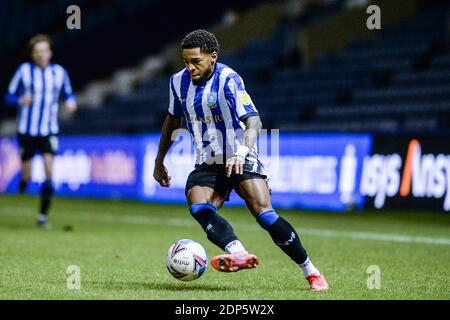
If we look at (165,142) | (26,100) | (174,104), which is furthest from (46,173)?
(174,104)

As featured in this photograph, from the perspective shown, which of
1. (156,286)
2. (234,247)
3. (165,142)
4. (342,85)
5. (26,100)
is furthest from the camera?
(342,85)

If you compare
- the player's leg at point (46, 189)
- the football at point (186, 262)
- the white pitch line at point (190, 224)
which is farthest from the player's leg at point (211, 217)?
the player's leg at point (46, 189)

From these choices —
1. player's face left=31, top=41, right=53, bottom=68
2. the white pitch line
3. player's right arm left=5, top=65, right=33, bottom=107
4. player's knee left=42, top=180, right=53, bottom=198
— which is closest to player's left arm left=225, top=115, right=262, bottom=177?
the white pitch line

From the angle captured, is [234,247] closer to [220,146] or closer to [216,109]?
[220,146]

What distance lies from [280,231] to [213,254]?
3100 mm

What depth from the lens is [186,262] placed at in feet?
20.5

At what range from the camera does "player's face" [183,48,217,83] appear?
20.3 ft

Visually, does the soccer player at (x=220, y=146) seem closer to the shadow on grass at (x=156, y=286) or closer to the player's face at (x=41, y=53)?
the shadow on grass at (x=156, y=286)

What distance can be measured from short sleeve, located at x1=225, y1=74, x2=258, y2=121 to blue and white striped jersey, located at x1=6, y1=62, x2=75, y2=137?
6.12m

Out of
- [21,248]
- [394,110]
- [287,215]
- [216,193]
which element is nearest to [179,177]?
[287,215]

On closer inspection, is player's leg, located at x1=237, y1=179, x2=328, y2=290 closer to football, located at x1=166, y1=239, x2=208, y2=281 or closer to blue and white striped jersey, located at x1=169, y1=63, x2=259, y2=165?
blue and white striped jersey, located at x1=169, y1=63, x2=259, y2=165

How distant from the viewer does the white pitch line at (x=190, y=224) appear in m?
10.6
